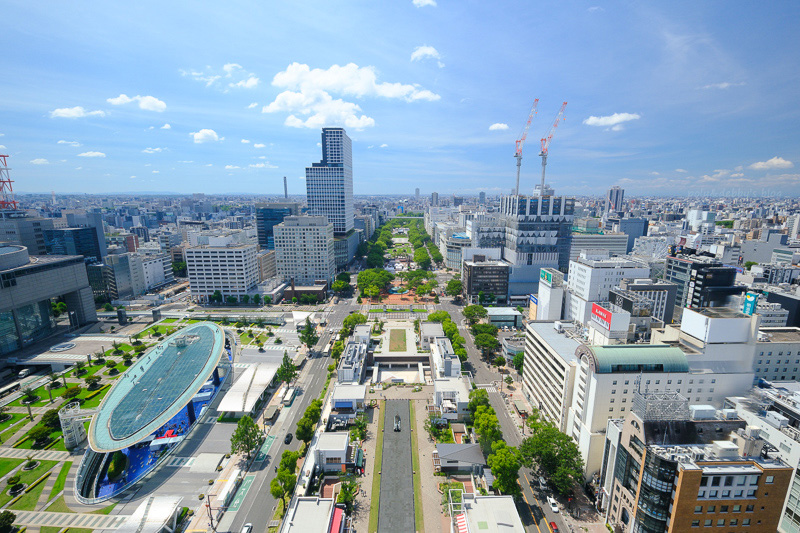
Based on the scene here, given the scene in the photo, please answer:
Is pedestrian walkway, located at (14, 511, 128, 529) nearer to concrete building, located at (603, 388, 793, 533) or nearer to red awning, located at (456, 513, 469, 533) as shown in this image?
red awning, located at (456, 513, 469, 533)

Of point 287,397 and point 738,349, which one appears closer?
point 738,349

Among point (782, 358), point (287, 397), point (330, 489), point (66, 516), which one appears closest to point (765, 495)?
point (782, 358)

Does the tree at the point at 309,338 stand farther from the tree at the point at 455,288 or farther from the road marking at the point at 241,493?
the tree at the point at 455,288

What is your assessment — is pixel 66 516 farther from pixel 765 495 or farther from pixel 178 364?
pixel 765 495

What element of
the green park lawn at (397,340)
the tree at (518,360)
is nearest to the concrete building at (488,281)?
the green park lawn at (397,340)

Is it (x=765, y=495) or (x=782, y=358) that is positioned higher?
(x=782, y=358)

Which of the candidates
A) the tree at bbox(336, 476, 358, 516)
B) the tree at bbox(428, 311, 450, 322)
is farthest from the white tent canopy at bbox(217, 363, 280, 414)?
the tree at bbox(428, 311, 450, 322)

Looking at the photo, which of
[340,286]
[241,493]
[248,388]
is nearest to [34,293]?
[248,388]
